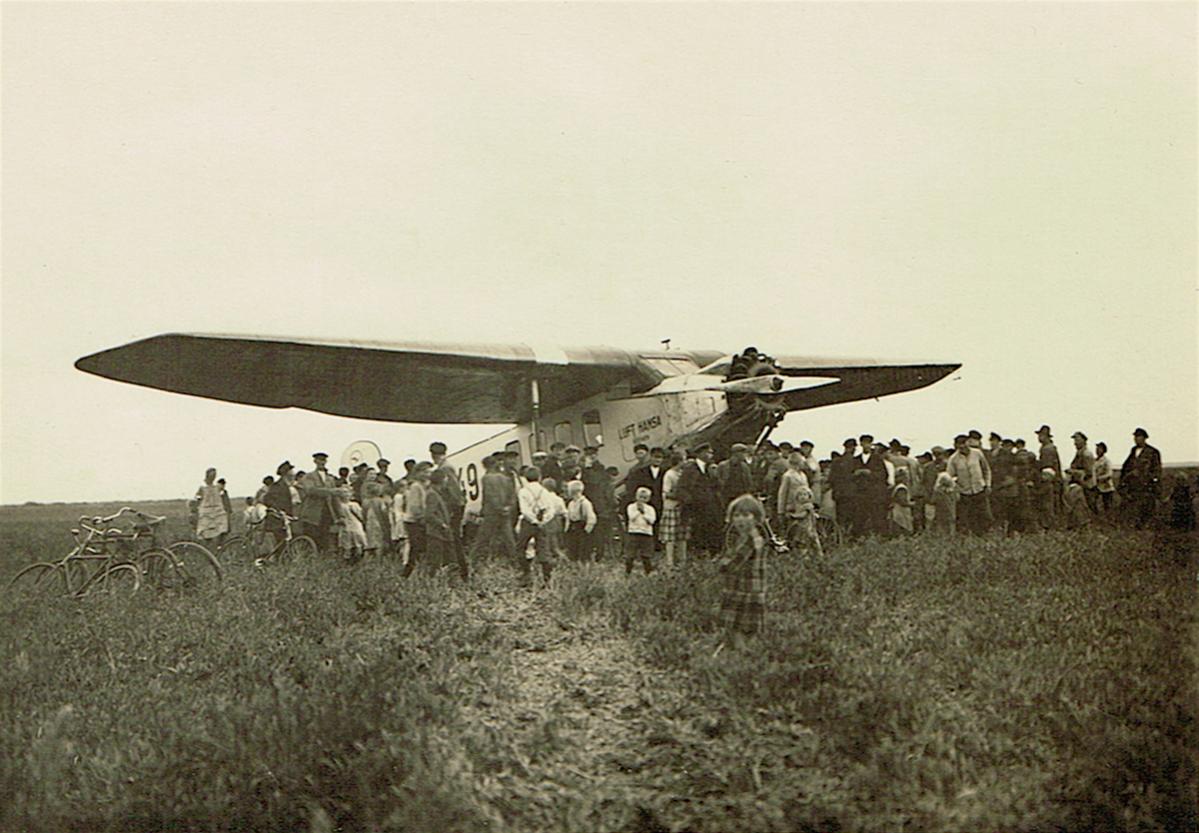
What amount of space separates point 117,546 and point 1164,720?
33.1 ft

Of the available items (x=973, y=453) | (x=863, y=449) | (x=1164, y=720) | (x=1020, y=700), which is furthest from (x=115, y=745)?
(x=973, y=453)

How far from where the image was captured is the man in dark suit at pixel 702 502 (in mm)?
10078

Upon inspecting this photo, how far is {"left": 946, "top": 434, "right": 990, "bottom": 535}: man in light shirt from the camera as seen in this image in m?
12.3

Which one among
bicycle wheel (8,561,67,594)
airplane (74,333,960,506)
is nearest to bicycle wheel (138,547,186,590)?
bicycle wheel (8,561,67,594)

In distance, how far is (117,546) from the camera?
32.9 ft

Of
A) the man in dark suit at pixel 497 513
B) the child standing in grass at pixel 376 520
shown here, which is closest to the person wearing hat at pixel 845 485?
the man in dark suit at pixel 497 513

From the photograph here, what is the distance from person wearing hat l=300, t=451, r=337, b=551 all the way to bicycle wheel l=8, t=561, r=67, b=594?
2863 mm

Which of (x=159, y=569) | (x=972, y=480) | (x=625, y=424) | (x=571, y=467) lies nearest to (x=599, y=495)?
(x=571, y=467)

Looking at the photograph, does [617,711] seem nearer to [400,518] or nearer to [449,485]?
[449,485]

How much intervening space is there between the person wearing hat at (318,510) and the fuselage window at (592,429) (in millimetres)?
3910

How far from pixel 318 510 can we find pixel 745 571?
6.87 m

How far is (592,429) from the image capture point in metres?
13.7

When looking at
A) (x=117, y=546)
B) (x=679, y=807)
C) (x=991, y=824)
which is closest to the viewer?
(x=991, y=824)

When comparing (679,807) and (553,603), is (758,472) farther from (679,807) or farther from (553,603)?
(679,807)
